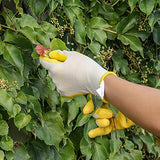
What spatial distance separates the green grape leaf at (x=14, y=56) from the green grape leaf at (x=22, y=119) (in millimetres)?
172

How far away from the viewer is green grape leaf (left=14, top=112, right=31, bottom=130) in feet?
3.74

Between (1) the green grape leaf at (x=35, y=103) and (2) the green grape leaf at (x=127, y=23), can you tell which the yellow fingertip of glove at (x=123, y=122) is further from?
(2) the green grape leaf at (x=127, y=23)

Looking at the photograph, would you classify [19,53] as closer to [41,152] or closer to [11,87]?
[11,87]

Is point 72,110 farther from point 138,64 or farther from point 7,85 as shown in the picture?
point 138,64

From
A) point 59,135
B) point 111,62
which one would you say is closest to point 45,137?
point 59,135

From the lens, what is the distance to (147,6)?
58.4 inches

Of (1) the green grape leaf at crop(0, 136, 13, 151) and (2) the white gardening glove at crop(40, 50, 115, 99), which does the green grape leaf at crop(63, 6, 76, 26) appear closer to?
(2) the white gardening glove at crop(40, 50, 115, 99)

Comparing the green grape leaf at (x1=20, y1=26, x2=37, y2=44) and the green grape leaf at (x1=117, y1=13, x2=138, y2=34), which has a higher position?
the green grape leaf at (x1=20, y1=26, x2=37, y2=44)

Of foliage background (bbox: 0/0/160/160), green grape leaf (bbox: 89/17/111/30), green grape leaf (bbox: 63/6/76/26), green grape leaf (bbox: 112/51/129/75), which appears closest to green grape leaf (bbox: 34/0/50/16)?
foliage background (bbox: 0/0/160/160)

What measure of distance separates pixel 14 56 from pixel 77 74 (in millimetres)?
314

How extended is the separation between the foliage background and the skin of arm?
1.33 ft

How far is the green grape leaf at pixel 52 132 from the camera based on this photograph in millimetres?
1293

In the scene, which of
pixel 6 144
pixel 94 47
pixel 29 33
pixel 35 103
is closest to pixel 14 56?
pixel 29 33

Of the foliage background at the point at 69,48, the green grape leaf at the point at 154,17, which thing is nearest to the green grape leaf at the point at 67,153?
the foliage background at the point at 69,48
